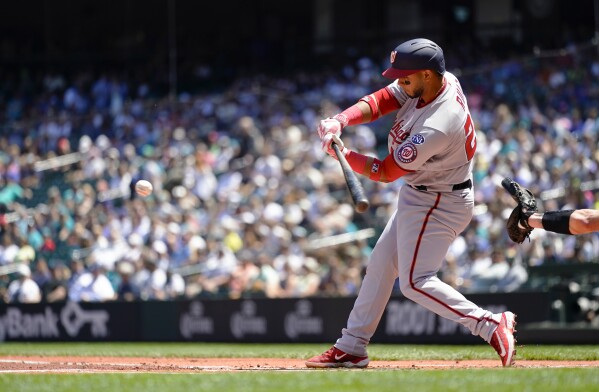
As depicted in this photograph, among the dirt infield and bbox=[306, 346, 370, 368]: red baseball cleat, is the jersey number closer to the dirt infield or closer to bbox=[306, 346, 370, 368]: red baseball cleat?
the dirt infield

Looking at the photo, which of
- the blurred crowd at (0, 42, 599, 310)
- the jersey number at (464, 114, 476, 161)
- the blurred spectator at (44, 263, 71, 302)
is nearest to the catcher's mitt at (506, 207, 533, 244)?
the jersey number at (464, 114, 476, 161)

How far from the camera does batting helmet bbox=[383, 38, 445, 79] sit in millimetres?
6301

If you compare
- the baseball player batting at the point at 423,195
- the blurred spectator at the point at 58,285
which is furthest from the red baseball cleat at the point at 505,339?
the blurred spectator at the point at 58,285

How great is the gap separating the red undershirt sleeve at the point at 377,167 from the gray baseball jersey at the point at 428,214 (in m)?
0.07

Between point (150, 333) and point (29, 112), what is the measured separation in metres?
10.2

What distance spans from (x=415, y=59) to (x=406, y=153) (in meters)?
0.59

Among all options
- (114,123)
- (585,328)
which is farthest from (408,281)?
(114,123)

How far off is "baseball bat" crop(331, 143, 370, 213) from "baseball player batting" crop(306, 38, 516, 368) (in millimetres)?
40

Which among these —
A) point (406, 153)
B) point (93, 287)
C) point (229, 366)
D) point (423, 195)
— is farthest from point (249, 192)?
point (406, 153)

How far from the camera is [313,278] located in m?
14.2

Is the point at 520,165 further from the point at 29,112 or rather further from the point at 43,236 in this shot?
the point at 29,112

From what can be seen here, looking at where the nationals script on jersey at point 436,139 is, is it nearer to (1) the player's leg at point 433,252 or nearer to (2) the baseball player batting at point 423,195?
(2) the baseball player batting at point 423,195

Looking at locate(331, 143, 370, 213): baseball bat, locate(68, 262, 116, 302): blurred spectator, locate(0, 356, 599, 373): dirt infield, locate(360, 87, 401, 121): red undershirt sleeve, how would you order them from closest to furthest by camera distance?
locate(331, 143, 370, 213): baseball bat
locate(0, 356, 599, 373): dirt infield
locate(360, 87, 401, 121): red undershirt sleeve
locate(68, 262, 116, 302): blurred spectator

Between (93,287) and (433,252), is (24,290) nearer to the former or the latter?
(93,287)
